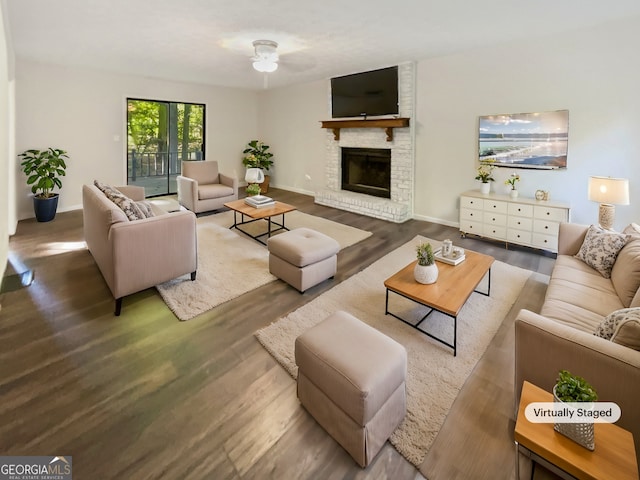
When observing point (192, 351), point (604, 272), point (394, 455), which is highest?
point (604, 272)

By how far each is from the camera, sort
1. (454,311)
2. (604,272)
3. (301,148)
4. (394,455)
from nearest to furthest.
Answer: (394,455) < (454,311) < (604,272) < (301,148)

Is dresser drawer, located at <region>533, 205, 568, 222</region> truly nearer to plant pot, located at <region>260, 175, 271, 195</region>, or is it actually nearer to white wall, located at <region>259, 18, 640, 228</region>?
white wall, located at <region>259, 18, 640, 228</region>

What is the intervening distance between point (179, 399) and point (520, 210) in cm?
440

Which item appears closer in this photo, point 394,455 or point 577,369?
point 577,369

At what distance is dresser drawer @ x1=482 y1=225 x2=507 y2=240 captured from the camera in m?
4.50

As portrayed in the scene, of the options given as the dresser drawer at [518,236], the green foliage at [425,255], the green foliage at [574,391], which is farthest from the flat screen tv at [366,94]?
the green foliage at [574,391]

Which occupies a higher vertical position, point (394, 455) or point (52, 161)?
point (52, 161)

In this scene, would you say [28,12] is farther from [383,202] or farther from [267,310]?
[383,202]

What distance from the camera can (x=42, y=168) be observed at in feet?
17.1

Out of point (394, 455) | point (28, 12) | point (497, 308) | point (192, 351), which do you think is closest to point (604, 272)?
point (497, 308)

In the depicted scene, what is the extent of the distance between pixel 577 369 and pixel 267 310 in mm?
2149

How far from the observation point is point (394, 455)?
1586mm

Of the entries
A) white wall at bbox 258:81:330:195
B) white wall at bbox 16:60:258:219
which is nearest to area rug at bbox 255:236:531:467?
white wall at bbox 258:81:330:195

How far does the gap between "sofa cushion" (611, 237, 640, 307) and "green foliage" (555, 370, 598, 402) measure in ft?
4.40
